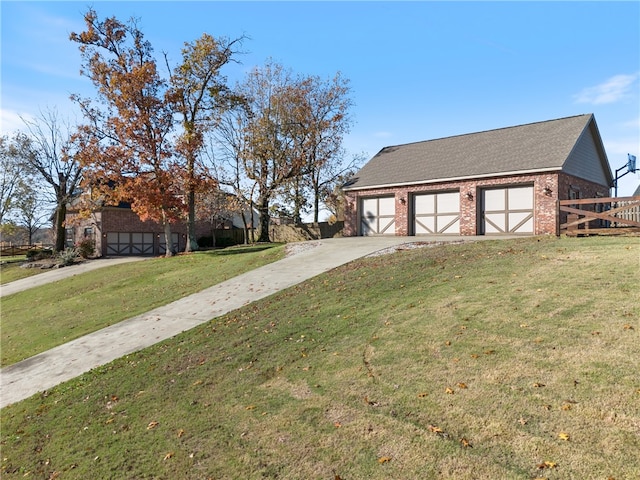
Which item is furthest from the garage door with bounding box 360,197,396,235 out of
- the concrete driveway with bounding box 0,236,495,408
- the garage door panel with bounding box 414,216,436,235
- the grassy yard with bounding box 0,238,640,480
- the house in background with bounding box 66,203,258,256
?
the grassy yard with bounding box 0,238,640,480

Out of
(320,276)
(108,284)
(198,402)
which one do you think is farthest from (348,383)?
(108,284)

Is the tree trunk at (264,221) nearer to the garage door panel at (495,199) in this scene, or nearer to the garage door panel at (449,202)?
the garage door panel at (449,202)

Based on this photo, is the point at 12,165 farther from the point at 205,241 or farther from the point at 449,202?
the point at 449,202

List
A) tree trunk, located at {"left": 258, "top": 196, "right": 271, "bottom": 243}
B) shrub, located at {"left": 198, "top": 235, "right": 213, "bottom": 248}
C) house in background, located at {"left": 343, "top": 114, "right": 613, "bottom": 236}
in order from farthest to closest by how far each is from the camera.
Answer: shrub, located at {"left": 198, "top": 235, "right": 213, "bottom": 248}, tree trunk, located at {"left": 258, "top": 196, "right": 271, "bottom": 243}, house in background, located at {"left": 343, "top": 114, "right": 613, "bottom": 236}

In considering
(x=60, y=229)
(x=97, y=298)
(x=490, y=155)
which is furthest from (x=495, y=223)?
(x=60, y=229)

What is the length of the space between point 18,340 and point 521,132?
2392cm

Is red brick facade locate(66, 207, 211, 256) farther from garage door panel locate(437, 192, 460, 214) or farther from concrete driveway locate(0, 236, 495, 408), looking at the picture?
garage door panel locate(437, 192, 460, 214)

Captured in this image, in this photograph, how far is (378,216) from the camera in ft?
82.2

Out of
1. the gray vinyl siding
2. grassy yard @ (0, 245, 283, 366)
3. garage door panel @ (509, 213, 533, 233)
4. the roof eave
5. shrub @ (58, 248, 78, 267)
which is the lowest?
grassy yard @ (0, 245, 283, 366)

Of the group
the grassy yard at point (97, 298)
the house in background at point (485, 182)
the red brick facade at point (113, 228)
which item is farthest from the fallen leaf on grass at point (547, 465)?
the red brick facade at point (113, 228)

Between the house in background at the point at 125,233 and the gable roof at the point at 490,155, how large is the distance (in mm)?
16850

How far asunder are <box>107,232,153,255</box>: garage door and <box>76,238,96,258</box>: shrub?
1.30m

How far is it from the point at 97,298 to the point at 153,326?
6933 mm

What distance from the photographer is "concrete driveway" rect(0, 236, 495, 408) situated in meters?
8.40
